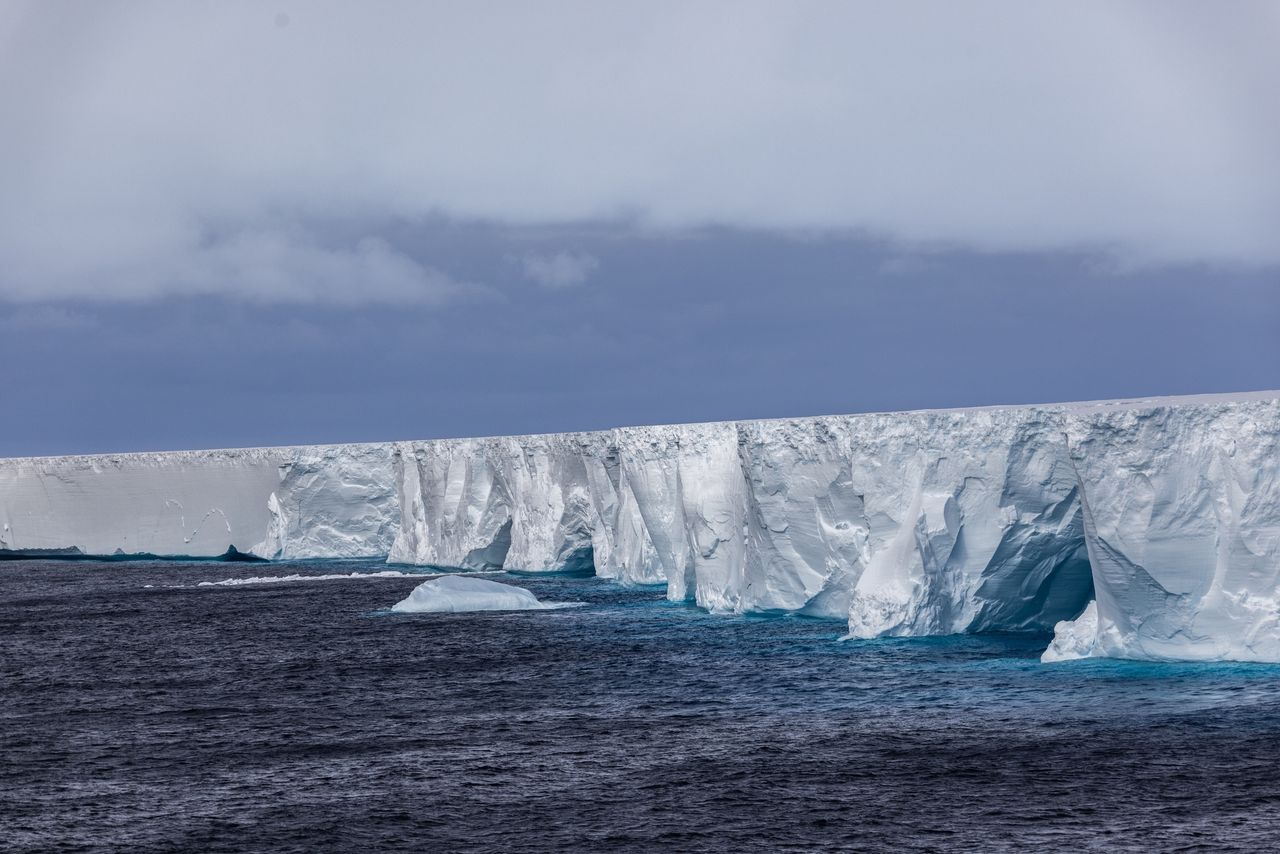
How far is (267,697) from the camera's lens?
A: 679 inches

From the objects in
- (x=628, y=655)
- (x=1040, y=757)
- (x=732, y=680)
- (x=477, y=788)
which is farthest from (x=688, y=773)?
(x=628, y=655)

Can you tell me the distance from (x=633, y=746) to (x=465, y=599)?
14429 millimetres

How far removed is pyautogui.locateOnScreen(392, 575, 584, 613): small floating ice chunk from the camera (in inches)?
1058

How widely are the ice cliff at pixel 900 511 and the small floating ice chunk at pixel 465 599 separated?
3.21 meters

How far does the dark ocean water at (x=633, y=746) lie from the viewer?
10.3m

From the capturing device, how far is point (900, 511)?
19781 mm

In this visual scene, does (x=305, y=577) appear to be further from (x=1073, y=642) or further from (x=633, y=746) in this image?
(x=633, y=746)

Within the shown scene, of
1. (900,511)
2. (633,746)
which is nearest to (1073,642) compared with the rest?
(900,511)

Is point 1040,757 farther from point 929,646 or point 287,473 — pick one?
point 287,473

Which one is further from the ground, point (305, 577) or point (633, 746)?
point (305, 577)

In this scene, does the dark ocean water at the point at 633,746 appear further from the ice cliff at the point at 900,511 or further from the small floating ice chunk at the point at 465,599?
the small floating ice chunk at the point at 465,599

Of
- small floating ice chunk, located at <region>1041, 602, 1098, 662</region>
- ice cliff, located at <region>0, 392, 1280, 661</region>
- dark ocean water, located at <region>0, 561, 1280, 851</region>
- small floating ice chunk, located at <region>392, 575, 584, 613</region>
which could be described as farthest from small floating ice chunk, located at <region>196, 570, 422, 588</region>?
small floating ice chunk, located at <region>1041, 602, 1098, 662</region>

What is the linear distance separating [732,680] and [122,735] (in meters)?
7.11

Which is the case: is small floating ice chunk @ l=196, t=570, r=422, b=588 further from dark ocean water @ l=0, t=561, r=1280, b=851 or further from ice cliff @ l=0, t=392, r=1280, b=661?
dark ocean water @ l=0, t=561, r=1280, b=851
